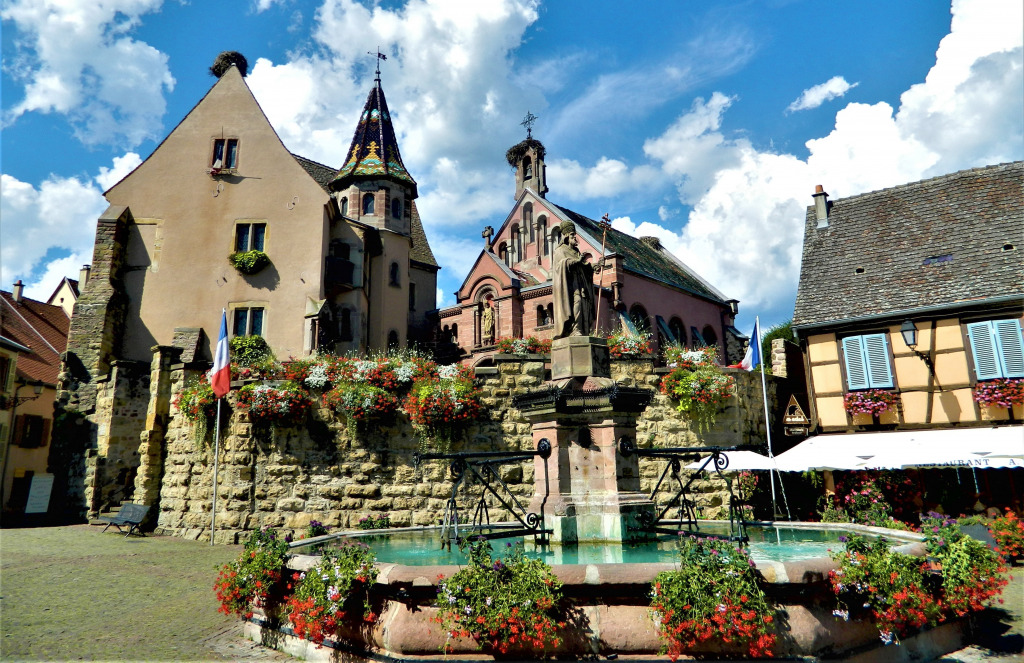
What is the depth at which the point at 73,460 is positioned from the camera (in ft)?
64.4

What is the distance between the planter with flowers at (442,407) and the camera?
47.2 ft

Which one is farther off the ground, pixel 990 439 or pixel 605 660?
pixel 990 439

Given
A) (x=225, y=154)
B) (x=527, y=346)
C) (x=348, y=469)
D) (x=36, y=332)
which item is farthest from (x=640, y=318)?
(x=36, y=332)

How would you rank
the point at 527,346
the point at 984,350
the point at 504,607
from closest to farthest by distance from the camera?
the point at 504,607 < the point at 984,350 < the point at 527,346

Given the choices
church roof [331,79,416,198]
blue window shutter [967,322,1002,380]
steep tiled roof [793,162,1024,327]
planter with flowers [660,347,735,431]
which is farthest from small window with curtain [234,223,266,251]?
blue window shutter [967,322,1002,380]

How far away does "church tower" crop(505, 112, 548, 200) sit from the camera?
41.1 metres

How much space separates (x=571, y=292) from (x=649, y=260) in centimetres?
3303

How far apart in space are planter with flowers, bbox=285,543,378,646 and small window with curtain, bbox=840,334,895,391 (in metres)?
15.6

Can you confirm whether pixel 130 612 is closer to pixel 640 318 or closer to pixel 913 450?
pixel 913 450

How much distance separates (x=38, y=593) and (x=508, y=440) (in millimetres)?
9117

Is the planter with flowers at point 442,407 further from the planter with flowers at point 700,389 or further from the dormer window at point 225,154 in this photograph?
the dormer window at point 225,154

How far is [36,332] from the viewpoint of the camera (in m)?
34.1

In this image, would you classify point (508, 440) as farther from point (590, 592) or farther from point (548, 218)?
point (548, 218)

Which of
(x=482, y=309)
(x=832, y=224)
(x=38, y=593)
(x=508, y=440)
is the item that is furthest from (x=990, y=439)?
(x=482, y=309)
